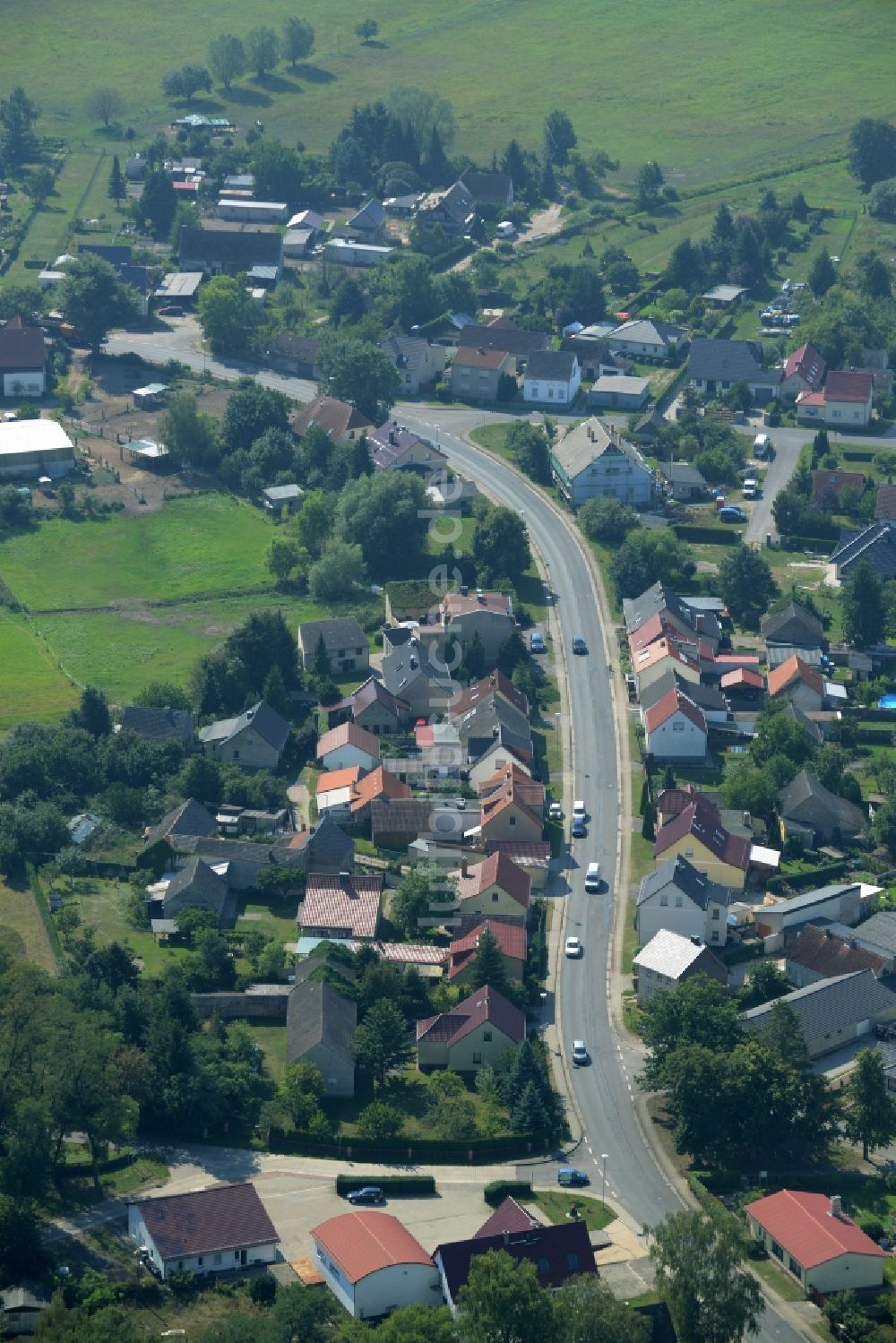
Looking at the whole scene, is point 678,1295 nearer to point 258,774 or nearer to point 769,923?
point 769,923

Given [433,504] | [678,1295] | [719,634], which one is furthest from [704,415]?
[678,1295]

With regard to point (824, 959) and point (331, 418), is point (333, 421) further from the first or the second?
point (824, 959)

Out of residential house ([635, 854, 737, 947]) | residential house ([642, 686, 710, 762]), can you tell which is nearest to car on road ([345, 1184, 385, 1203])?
residential house ([635, 854, 737, 947])

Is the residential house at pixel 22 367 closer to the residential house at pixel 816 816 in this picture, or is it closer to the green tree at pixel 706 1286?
the residential house at pixel 816 816

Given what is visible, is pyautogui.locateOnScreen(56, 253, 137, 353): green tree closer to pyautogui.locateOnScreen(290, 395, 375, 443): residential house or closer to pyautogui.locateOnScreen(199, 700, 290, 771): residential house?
pyautogui.locateOnScreen(290, 395, 375, 443): residential house

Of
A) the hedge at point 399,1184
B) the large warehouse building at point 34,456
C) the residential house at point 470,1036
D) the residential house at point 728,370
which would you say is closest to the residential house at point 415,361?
the residential house at point 728,370

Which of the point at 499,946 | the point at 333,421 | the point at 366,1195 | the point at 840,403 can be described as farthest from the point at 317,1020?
the point at 840,403
